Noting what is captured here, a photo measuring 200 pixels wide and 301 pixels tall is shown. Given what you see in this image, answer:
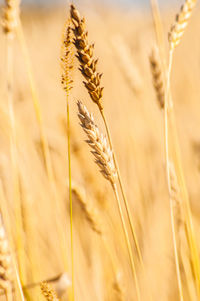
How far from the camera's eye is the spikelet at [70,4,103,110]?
0.40 m

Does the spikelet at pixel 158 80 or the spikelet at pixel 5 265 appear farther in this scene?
the spikelet at pixel 158 80

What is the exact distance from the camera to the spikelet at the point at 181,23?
0.47 meters

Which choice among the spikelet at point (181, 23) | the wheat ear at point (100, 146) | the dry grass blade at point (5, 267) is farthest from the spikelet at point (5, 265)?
the spikelet at point (181, 23)

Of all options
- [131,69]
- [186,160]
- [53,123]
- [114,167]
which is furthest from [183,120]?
[114,167]

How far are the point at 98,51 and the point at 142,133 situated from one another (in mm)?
2126

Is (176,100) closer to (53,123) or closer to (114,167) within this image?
(53,123)

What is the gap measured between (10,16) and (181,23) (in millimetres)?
348

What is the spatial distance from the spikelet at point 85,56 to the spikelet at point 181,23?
13 centimetres

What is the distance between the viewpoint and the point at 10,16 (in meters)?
0.65

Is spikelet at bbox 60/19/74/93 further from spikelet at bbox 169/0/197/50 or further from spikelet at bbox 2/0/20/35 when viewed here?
spikelet at bbox 2/0/20/35

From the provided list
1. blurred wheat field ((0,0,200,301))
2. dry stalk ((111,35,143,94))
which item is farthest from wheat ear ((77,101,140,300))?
dry stalk ((111,35,143,94))

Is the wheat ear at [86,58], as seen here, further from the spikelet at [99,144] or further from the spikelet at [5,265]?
the spikelet at [5,265]

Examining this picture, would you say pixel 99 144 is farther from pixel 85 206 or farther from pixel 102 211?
pixel 102 211

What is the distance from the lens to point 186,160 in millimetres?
1392
